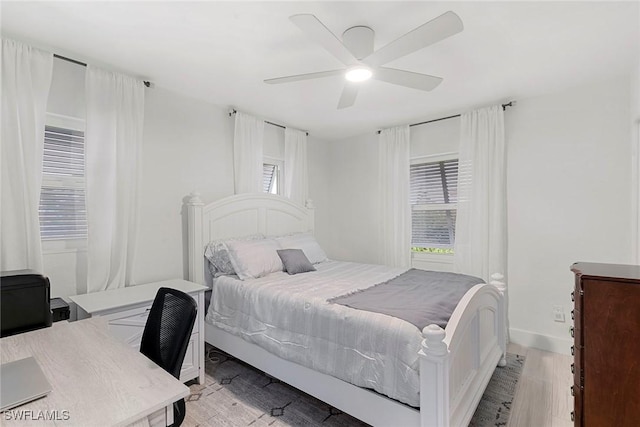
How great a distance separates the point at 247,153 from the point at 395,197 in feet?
6.30

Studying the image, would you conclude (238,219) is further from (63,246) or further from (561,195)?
(561,195)

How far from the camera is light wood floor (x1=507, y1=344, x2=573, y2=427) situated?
1960 mm

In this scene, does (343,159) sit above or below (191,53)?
below

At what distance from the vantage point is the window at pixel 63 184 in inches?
86.4

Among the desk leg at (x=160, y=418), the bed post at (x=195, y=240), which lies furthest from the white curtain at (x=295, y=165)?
the desk leg at (x=160, y=418)

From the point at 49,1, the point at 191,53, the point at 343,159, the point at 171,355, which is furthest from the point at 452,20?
the point at 343,159

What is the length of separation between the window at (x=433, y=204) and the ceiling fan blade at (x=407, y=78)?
1830 mm

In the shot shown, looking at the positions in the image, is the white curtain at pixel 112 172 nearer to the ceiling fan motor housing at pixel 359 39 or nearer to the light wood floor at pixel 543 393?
the ceiling fan motor housing at pixel 359 39

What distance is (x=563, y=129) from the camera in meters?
2.91

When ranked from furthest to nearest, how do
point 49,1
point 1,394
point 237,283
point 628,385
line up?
1. point 237,283
2. point 49,1
3. point 628,385
4. point 1,394

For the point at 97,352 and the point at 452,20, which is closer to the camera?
the point at 97,352

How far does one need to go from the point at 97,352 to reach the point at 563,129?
3.94 m

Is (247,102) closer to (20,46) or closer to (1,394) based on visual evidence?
(20,46)

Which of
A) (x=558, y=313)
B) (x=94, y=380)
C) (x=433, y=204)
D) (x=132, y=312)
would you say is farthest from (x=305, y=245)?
(x=558, y=313)
